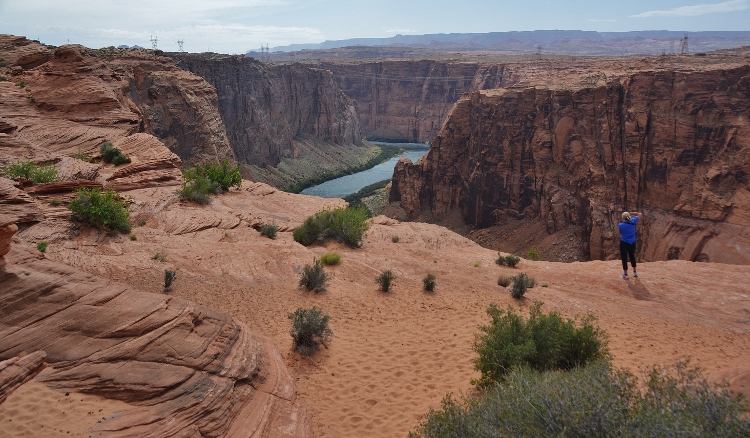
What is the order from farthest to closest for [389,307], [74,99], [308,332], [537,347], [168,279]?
1. [74,99]
2. [389,307]
3. [168,279]
4. [308,332]
5. [537,347]

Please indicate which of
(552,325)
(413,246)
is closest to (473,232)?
(413,246)

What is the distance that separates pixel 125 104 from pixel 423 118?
9748 cm

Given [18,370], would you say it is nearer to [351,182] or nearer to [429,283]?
[429,283]

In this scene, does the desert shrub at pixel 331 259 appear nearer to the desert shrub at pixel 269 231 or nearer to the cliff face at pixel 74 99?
the desert shrub at pixel 269 231

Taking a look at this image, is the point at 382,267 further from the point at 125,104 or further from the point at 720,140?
the point at 720,140

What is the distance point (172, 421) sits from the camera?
6.32m

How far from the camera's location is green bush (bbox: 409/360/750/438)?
4523 mm

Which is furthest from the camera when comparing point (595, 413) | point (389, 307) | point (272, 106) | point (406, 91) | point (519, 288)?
point (406, 91)

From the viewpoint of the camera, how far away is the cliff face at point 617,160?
32312mm

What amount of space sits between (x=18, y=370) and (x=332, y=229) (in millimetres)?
11372

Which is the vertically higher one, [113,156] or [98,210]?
[113,156]

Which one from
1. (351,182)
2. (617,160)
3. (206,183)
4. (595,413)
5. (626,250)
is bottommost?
(351,182)

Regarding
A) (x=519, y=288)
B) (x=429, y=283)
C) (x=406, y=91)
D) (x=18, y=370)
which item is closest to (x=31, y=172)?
(x=18, y=370)

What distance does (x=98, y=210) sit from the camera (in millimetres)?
13039
